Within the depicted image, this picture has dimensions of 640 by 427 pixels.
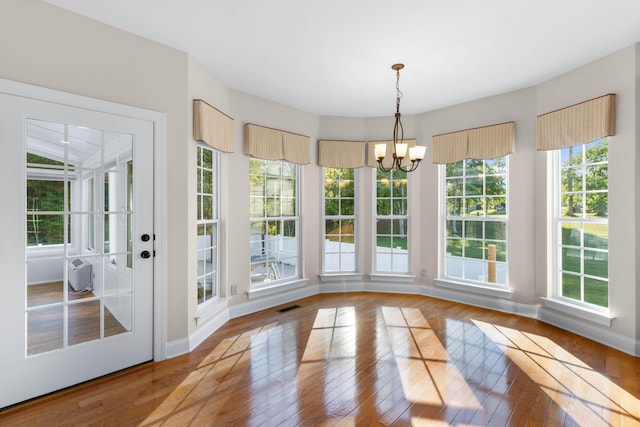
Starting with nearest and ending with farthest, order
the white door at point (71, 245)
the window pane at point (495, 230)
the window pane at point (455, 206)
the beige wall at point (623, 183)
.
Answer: the white door at point (71, 245) → the beige wall at point (623, 183) → the window pane at point (495, 230) → the window pane at point (455, 206)

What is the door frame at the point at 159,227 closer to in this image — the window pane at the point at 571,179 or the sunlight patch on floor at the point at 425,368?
the sunlight patch on floor at the point at 425,368

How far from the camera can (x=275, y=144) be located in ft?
14.9

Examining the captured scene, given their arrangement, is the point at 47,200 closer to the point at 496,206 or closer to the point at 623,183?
the point at 496,206

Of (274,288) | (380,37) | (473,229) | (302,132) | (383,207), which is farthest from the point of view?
(383,207)

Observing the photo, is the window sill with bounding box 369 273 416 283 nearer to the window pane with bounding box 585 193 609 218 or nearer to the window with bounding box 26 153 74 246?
the window pane with bounding box 585 193 609 218

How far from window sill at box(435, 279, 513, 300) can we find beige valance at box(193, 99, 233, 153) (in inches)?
141

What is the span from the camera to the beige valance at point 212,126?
328 centimetres

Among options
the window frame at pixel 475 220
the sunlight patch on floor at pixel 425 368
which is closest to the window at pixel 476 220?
the window frame at pixel 475 220

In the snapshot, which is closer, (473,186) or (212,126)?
(212,126)

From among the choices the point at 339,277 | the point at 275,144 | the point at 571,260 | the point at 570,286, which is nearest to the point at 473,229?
the point at 571,260

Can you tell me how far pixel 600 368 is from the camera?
9.25ft

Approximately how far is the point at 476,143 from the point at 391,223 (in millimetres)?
1726

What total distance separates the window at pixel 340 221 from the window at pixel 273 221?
610 mm

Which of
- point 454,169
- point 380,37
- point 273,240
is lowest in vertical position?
point 273,240
